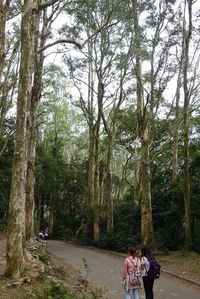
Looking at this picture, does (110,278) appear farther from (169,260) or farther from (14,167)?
(14,167)

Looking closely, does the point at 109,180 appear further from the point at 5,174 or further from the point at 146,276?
the point at 146,276

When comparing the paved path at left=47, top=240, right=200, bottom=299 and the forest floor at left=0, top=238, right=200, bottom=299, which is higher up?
the forest floor at left=0, top=238, right=200, bottom=299

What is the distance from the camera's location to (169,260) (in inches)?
733

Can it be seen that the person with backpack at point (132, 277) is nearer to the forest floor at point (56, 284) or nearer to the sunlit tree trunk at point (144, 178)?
the forest floor at point (56, 284)

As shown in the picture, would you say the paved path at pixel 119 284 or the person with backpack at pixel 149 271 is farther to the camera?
the paved path at pixel 119 284

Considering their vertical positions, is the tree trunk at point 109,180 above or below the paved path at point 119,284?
above

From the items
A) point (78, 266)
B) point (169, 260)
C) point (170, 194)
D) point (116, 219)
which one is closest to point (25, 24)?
point (78, 266)

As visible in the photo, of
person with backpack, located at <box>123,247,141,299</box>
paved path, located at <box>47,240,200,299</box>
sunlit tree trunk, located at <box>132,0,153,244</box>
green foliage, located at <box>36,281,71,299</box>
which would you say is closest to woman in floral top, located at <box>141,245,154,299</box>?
person with backpack, located at <box>123,247,141,299</box>

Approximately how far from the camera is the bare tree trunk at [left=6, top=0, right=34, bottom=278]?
9.42 metres

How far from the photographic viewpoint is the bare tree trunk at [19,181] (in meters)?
9.42

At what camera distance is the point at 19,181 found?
9531 mm

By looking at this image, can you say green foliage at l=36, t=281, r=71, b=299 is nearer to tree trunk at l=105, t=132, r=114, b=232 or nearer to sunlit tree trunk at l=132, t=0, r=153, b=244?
sunlit tree trunk at l=132, t=0, r=153, b=244

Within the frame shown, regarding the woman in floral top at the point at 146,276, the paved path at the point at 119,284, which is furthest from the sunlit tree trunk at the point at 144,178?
the woman in floral top at the point at 146,276

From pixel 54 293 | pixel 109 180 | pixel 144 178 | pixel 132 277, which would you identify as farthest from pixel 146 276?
pixel 109 180
